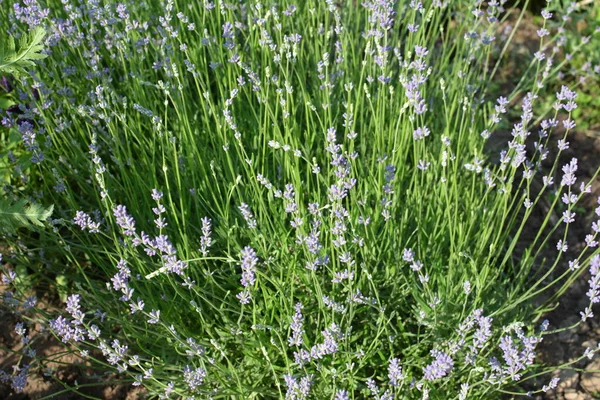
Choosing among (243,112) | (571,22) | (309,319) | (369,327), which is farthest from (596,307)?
(571,22)

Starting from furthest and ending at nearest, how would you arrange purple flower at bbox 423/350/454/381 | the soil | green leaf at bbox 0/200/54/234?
the soil → green leaf at bbox 0/200/54/234 → purple flower at bbox 423/350/454/381

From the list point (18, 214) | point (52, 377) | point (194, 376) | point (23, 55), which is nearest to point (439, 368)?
point (194, 376)

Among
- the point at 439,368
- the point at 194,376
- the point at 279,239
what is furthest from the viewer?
the point at 279,239

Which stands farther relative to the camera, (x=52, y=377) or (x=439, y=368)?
(x=52, y=377)

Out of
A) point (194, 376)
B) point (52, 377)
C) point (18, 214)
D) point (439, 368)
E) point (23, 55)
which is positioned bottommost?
point (52, 377)

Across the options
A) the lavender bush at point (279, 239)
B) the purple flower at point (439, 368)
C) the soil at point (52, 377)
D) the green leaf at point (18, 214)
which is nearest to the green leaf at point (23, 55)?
the lavender bush at point (279, 239)

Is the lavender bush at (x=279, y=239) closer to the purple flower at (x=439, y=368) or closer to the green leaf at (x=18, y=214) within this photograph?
the purple flower at (x=439, y=368)

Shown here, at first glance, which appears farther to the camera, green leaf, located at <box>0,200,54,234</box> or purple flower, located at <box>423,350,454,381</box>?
green leaf, located at <box>0,200,54,234</box>

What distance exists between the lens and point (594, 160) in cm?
384

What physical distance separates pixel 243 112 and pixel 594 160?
2102 millimetres

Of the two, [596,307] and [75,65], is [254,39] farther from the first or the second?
[596,307]

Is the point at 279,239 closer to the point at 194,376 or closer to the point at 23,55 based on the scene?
the point at 194,376

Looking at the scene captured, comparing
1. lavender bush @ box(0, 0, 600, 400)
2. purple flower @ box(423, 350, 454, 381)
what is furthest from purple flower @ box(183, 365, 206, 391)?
purple flower @ box(423, 350, 454, 381)

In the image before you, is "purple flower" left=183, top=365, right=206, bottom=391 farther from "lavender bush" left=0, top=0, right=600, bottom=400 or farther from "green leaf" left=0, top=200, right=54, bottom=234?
"green leaf" left=0, top=200, right=54, bottom=234
